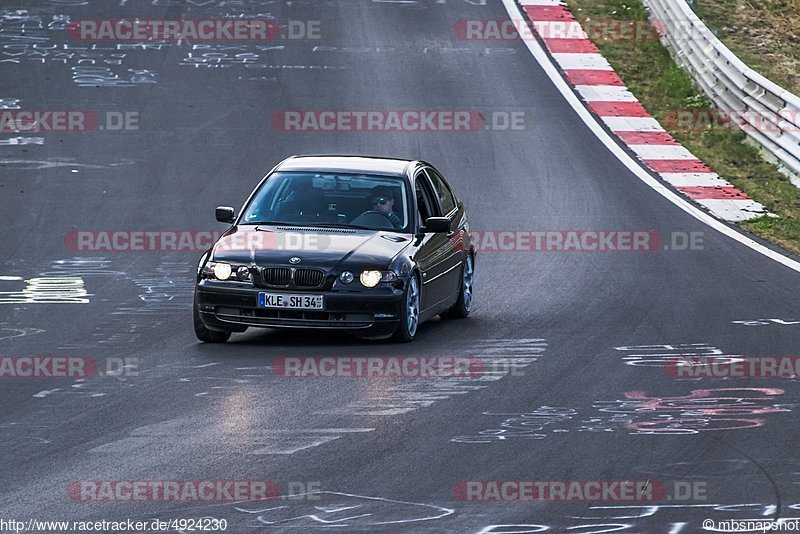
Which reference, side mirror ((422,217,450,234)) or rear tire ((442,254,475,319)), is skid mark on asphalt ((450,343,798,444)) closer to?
side mirror ((422,217,450,234))

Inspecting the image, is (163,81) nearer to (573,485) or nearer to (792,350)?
(792,350)

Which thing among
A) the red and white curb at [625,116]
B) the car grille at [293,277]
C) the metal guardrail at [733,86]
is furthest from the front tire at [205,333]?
the metal guardrail at [733,86]

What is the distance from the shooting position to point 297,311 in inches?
460

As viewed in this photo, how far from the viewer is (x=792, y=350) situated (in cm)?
1163

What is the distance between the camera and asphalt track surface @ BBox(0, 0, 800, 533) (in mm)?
7637

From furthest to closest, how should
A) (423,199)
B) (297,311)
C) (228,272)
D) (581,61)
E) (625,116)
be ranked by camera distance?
(581,61)
(625,116)
(423,199)
(228,272)
(297,311)

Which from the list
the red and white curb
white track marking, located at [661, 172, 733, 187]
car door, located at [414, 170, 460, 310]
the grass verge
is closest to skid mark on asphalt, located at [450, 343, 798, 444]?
car door, located at [414, 170, 460, 310]

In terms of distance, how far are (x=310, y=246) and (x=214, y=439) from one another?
3686 mm

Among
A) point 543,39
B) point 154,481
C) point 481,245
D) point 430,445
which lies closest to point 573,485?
point 430,445

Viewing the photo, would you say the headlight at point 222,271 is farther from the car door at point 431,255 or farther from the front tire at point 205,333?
the car door at point 431,255

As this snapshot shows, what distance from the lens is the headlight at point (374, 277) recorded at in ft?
38.7

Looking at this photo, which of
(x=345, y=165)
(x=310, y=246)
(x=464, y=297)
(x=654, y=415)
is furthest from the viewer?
(x=464, y=297)

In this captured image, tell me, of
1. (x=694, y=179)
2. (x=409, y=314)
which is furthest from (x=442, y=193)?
(x=694, y=179)

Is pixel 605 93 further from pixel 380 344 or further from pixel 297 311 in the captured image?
pixel 297 311
